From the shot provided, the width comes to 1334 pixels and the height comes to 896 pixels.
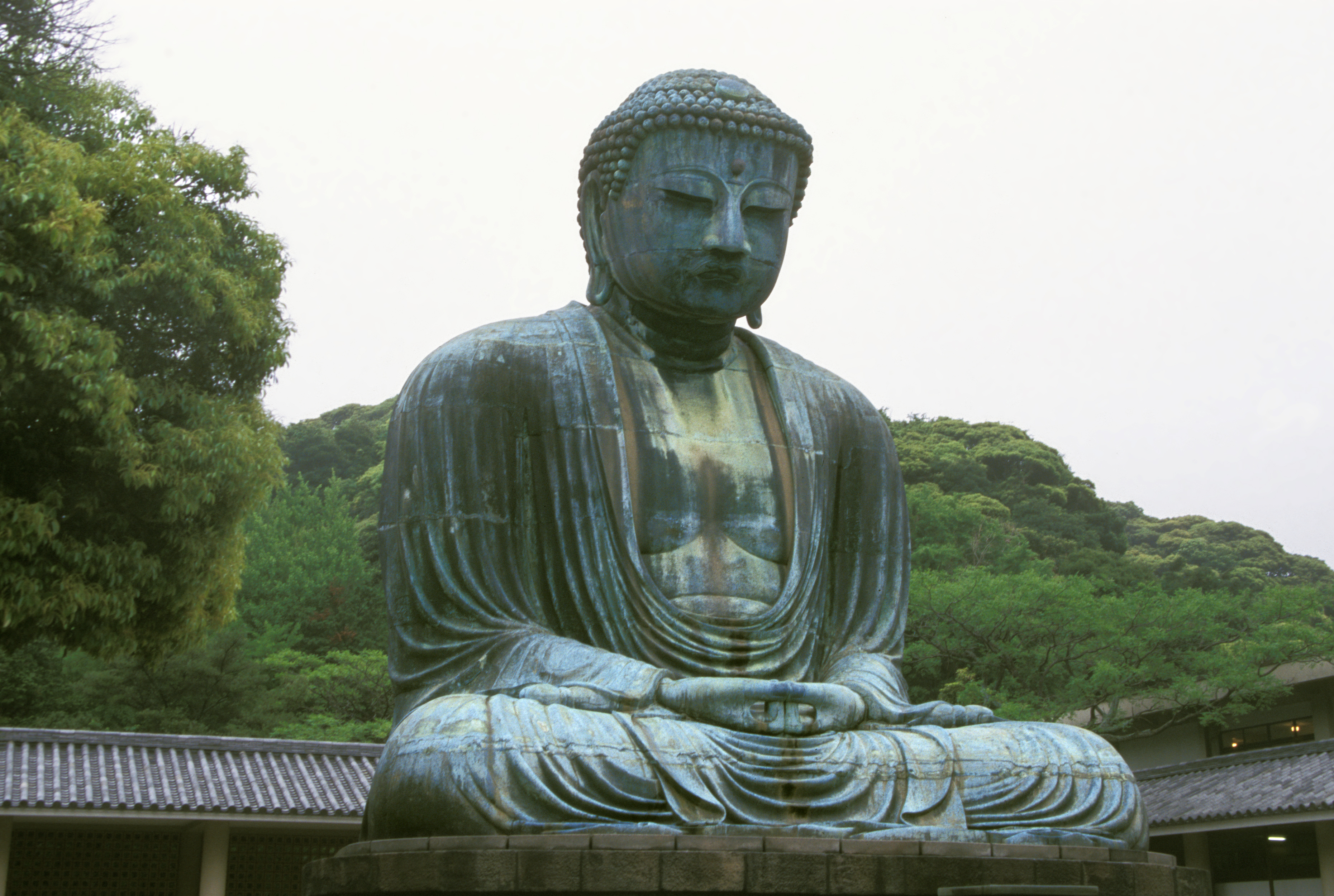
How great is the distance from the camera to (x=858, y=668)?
5.91 m

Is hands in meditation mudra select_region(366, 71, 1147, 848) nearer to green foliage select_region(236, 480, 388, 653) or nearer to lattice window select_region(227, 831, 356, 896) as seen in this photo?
lattice window select_region(227, 831, 356, 896)

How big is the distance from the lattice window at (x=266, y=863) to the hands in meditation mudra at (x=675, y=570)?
13.0m

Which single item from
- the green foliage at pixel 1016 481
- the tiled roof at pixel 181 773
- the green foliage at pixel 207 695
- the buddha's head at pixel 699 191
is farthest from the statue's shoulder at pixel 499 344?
the green foliage at pixel 1016 481

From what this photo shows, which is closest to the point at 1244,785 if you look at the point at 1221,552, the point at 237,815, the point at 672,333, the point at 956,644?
the point at 956,644

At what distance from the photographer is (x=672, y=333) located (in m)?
6.48

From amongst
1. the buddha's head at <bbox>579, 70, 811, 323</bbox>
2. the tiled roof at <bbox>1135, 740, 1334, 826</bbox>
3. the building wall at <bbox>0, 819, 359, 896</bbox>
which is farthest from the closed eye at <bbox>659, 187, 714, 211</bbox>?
the tiled roof at <bbox>1135, 740, 1334, 826</bbox>

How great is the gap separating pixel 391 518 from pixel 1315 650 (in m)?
18.5

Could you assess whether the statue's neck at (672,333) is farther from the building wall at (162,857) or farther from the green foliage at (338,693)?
the green foliage at (338,693)

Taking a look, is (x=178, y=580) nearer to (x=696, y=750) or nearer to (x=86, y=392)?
(x=86, y=392)

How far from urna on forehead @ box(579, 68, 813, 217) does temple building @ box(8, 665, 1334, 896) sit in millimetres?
12557

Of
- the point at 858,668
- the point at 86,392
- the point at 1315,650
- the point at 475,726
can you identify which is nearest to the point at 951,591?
the point at 1315,650

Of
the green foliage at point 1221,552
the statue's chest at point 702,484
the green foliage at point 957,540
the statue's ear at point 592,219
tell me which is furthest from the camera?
the green foliage at point 1221,552

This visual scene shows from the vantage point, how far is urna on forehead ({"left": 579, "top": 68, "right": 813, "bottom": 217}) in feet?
20.4

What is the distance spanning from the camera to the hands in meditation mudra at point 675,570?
191 inches
